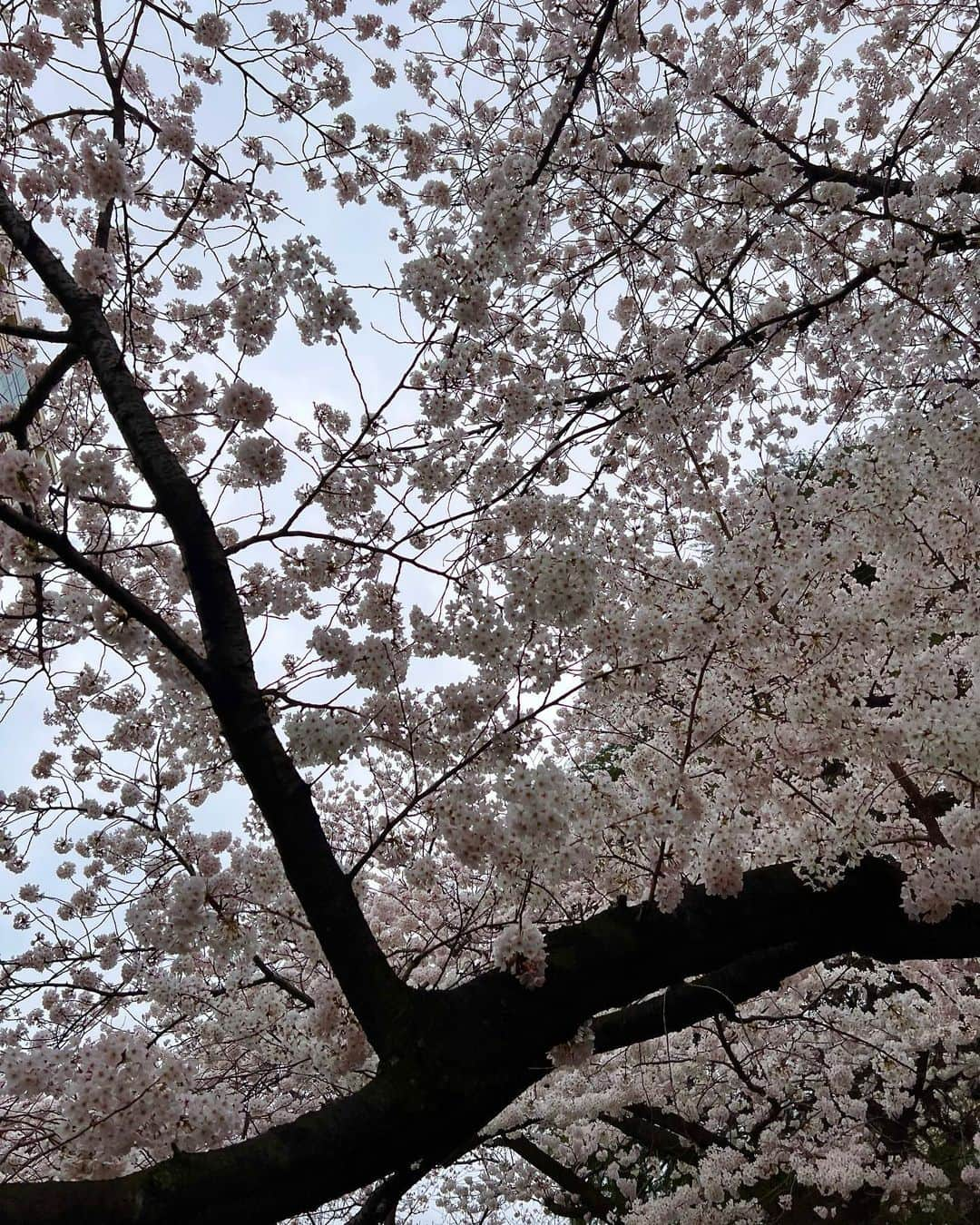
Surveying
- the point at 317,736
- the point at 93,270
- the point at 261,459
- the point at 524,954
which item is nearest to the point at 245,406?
the point at 261,459

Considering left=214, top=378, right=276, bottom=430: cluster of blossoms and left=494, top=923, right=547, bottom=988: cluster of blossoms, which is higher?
left=214, top=378, right=276, bottom=430: cluster of blossoms

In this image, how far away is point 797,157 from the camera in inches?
208

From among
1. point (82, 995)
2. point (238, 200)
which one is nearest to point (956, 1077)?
point (82, 995)

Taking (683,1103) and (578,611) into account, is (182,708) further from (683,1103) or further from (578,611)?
(683,1103)

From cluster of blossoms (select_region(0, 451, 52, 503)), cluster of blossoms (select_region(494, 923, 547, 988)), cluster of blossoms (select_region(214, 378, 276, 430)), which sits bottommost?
cluster of blossoms (select_region(494, 923, 547, 988))

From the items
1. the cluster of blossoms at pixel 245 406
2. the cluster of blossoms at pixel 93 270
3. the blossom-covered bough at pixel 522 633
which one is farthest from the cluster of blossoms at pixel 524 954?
the cluster of blossoms at pixel 93 270

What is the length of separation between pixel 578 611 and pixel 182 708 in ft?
6.32

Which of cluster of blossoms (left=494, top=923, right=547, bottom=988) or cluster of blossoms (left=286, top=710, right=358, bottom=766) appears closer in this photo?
cluster of blossoms (left=494, top=923, right=547, bottom=988)

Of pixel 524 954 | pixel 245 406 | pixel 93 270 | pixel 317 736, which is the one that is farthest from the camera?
pixel 93 270

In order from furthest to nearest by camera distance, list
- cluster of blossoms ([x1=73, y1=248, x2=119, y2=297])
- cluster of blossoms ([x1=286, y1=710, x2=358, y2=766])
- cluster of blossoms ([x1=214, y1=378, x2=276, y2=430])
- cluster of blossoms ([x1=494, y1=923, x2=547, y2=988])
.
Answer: cluster of blossoms ([x1=73, y1=248, x2=119, y2=297]), cluster of blossoms ([x1=214, y1=378, x2=276, y2=430]), cluster of blossoms ([x1=286, y1=710, x2=358, y2=766]), cluster of blossoms ([x1=494, y1=923, x2=547, y2=988])

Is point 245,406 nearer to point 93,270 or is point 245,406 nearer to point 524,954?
point 93,270

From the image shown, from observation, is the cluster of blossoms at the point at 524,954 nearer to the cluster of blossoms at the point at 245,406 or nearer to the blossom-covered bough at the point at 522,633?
the blossom-covered bough at the point at 522,633

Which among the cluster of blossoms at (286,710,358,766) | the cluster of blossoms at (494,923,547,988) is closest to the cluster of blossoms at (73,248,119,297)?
the cluster of blossoms at (286,710,358,766)

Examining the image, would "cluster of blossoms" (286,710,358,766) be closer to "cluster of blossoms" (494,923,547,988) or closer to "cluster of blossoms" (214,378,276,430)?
"cluster of blossoms" (494,923,547,988)
